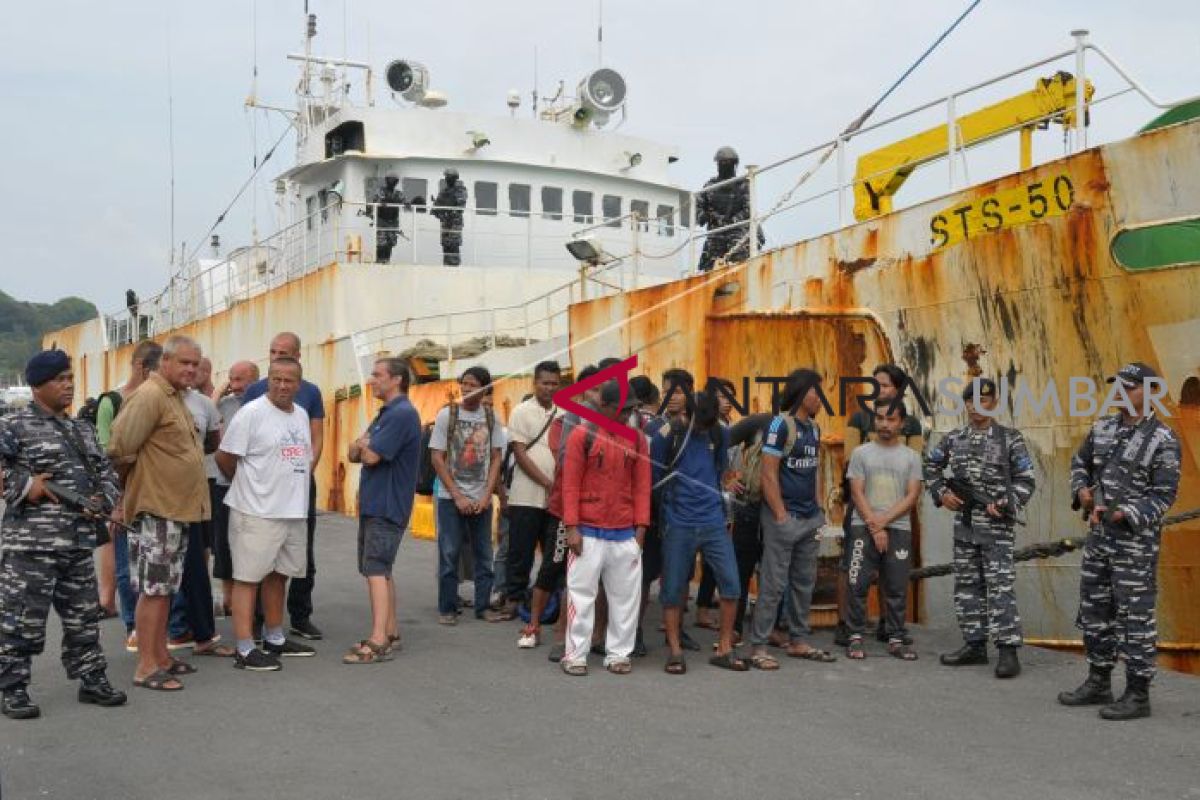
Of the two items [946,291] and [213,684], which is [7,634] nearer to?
[213,684]

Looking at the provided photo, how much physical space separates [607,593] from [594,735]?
1.44 m

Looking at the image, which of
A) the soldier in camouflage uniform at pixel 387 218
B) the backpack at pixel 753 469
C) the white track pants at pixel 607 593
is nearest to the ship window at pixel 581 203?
the soldier in camouflage uniform at pixel 387 218

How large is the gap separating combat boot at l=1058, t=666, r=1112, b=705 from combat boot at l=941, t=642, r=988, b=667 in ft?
2.90

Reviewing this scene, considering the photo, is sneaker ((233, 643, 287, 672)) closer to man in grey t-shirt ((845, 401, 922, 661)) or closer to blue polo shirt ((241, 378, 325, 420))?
blue polo shirt ((241, 378, 325, 420))

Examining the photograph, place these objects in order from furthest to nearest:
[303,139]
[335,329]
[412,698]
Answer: [303,139] → [335,329] → [412,698]

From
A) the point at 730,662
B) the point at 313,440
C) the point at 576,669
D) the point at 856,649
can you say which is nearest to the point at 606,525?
the point at 576,669

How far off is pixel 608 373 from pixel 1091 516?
102 inches

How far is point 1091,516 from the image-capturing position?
216 inches

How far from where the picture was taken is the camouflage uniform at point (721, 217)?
12164mm

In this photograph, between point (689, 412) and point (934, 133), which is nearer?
point (689, 412)

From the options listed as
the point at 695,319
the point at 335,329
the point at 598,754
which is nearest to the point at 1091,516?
the point at 598,754

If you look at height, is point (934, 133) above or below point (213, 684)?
above

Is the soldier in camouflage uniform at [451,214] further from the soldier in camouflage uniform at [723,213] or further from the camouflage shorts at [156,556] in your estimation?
the camouflage shorts at [156,556]

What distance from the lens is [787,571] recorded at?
6.65 meters
